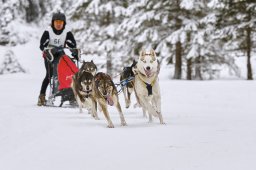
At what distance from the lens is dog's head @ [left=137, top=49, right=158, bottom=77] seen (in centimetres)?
705

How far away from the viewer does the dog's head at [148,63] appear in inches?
277

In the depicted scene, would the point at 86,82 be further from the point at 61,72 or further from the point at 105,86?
the point at 61,72

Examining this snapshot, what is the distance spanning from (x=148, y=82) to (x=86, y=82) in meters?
1.65

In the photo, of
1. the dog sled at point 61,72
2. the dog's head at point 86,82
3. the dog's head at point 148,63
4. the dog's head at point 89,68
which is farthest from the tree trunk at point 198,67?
the dog's head at point 148,63

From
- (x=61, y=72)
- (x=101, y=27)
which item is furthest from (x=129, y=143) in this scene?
(x=101, y=27)

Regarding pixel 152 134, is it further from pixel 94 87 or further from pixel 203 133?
pixel 94 87

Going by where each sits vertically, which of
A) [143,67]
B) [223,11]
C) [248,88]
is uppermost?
[223,11]

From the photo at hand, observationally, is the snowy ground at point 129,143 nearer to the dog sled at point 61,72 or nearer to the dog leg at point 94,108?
the dog leg at point 94,108

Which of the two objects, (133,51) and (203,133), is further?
(133,51)

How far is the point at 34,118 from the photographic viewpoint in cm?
782

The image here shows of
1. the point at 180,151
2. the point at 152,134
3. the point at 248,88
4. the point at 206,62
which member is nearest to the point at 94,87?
the point at 152,134

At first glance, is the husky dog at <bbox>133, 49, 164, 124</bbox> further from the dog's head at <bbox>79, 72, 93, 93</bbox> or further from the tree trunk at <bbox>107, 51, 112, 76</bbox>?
the tree trunk at <bbox>107, 51, 112, 76</bbox>

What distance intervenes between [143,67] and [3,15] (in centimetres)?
3469

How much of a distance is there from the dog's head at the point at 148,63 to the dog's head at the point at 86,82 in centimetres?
153
